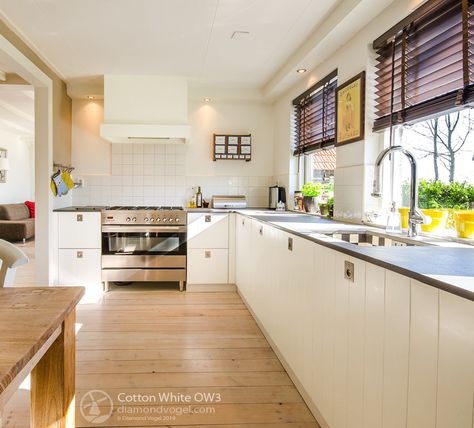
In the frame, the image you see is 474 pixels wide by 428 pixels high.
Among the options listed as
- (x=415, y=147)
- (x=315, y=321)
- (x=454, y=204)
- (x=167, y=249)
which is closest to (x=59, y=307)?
(x=315, y=321)

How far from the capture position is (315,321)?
5.99 feet

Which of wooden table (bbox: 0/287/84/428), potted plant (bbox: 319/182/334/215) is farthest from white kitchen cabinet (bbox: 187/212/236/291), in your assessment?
wooden table (bbox: 0/287/84/428)

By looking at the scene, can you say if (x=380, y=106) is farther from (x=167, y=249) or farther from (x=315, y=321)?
(x=167, y=249)

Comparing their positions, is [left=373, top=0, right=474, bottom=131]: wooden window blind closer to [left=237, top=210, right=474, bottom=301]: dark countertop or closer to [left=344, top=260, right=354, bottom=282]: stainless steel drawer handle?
[left=237, top=210, right=474, bottom=301]: dark countertop

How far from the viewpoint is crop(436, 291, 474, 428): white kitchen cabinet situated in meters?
0.83

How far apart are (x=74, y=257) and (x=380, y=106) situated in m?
3.20

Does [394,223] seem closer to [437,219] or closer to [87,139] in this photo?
[437,219]

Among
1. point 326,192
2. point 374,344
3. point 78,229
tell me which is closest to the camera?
point 374,344

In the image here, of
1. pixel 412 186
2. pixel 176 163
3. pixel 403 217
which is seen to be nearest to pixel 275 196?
pixel 176 163

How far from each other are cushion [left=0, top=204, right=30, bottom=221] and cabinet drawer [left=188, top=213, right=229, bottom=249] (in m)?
5.20

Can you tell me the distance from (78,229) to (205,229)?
4.21 ft

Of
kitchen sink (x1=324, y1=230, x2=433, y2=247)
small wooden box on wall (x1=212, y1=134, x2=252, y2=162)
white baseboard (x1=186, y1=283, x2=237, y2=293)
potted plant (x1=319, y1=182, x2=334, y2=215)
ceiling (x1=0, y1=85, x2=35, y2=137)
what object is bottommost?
white baseboard (x1=186, y1=283, x2=237, y2=293)

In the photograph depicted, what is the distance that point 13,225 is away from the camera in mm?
7484

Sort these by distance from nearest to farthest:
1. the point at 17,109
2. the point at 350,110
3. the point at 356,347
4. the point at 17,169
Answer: the point at 356,347 < the point at 350,110 < the point at 17,109 < the point at 17,169
